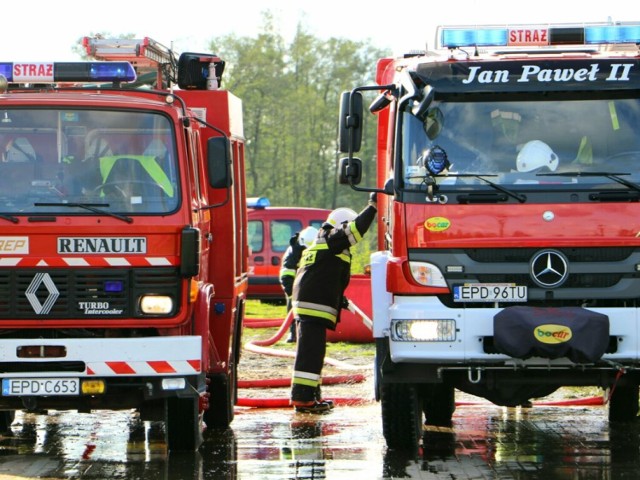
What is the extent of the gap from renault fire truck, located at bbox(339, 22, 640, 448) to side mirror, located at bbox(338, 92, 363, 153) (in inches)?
0.4

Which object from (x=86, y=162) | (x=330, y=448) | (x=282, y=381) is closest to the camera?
(x=86, y=162)

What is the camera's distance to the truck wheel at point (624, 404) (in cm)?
1141

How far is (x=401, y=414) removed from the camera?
9648mm

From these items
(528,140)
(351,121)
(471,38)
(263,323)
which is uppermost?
(471,38)

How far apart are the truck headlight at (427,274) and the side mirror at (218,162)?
155cm

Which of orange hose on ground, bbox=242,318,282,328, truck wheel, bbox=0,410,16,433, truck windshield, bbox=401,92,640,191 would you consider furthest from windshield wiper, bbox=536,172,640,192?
orange hose on ground, bbox=242,318,282,328

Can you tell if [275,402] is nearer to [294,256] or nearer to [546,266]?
[546,266]

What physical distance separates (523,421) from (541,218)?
338 centimetres

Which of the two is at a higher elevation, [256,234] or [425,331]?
[425,331]

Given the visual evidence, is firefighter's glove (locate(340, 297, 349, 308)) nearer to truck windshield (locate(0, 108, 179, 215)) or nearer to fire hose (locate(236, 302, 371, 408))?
fire hose (locate(236, 302, 371, 408))

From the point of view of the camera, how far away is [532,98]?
9172 millimetres

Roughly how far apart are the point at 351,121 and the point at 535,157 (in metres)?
1.31

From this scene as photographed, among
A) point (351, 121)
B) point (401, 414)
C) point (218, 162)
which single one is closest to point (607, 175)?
point (351, 121)

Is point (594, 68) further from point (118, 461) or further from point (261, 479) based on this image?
point (118, 461)
